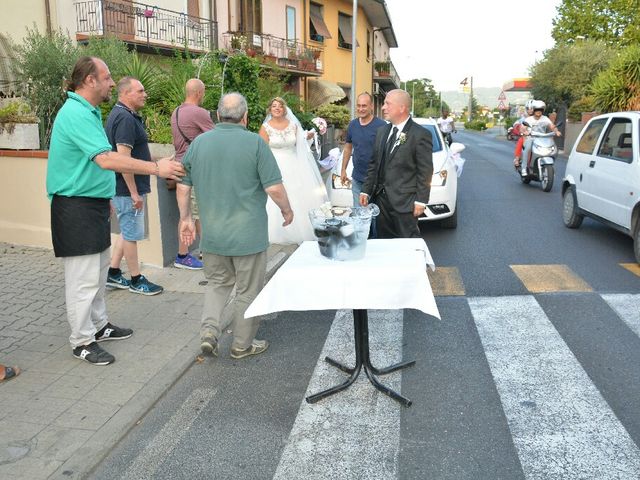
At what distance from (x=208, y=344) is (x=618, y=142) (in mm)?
6053

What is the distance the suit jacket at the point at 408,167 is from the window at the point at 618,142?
352 cm

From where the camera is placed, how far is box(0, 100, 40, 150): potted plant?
7.64 meters

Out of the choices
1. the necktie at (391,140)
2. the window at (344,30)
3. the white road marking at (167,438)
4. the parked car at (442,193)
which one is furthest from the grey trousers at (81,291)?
the window at (344,30)

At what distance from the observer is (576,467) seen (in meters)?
3.12

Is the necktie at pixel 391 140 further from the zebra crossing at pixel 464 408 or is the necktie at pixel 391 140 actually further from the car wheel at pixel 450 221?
the car wheel at pixel 450 221

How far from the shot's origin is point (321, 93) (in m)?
30.2

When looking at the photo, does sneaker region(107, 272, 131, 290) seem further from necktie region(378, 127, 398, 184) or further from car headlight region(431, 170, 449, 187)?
car headlight region(431, 170, 449, 187)

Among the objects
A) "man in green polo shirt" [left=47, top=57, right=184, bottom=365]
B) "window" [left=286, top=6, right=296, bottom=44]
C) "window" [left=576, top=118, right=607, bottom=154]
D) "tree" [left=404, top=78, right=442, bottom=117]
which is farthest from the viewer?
"tree" [left=404, top=78, right=442, bottom=117]

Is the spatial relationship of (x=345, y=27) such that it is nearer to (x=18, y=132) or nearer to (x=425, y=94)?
(x=18, y=132)

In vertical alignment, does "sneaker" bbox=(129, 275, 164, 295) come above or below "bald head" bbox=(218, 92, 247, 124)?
below

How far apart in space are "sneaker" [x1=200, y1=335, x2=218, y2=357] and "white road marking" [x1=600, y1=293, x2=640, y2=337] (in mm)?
3315

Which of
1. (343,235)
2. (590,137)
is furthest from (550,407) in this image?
(590,137)

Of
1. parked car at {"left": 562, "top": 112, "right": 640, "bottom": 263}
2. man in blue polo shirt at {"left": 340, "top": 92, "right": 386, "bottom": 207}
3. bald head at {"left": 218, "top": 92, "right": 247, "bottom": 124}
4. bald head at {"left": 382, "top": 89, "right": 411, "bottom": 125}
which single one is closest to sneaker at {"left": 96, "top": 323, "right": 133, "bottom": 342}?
bald head at {"left": 218, "top": 92, "right": 247, "bottom": 124}

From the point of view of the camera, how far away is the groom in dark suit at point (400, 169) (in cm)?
520
